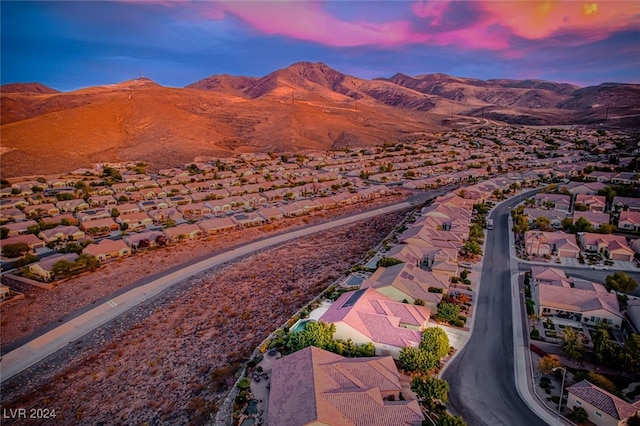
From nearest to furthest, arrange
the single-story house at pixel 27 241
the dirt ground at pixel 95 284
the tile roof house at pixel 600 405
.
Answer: the tile roof house at pixel 600 405
the dirt ground at pixel 95 284
the single-story house at pixel 27 241

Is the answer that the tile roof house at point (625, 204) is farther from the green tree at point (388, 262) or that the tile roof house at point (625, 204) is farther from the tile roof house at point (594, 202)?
the green tree at point (388, 262)

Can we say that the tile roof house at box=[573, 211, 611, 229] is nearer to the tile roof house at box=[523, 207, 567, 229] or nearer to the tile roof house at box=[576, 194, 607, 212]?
the tile roof house at box=[523, 207, 567, 229]

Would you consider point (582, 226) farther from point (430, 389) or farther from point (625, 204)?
point (430, 389)

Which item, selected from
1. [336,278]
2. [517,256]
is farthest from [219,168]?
[517,256]

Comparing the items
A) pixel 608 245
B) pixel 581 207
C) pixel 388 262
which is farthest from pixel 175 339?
pixel 581 207

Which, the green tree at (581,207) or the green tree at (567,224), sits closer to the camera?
the green tree at (567,224)

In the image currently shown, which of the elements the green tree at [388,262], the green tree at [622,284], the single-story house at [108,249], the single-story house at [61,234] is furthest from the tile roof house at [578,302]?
the single-story house at [61,234]

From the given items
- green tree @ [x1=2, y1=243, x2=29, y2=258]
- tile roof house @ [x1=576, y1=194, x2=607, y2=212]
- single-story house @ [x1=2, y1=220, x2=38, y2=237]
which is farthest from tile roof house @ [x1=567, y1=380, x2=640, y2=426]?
single-story house @ [x1=2, y1=220, x2=38, y2=237]
